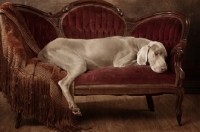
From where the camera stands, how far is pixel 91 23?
3855mm

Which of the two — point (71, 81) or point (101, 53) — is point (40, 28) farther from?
point (71, 81)

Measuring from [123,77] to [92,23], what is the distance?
1095mm

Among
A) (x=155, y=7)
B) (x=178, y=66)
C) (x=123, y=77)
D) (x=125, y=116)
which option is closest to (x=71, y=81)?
(x=123, y=77)

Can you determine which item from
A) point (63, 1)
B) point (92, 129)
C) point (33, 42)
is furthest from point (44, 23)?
point (92, 129)

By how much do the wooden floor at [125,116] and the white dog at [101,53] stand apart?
0.55 metres

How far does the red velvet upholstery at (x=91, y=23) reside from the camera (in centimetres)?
383

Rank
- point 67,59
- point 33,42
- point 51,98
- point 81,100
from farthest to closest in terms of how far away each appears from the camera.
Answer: point 81,100 < point 33,42 < point 67,59 < point 51,98

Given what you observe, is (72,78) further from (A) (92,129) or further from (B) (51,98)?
(A) (92,129)

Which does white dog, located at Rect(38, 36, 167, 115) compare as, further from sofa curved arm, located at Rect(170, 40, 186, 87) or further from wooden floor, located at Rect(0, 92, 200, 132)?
wooden floor, located at Rect(0, 92, 200, 132)

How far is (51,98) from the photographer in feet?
9.76

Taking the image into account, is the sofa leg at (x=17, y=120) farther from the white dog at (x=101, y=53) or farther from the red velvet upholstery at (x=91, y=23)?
the red velvet upholstery at (x=91, y=23)

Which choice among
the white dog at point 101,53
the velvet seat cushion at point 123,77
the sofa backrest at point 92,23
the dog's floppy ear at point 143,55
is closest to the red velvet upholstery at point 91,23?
the sofa backrest at point 92,23

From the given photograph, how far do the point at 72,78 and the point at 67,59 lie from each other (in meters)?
0.31

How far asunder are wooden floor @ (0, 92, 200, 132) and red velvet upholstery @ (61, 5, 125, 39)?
877 millimetres
